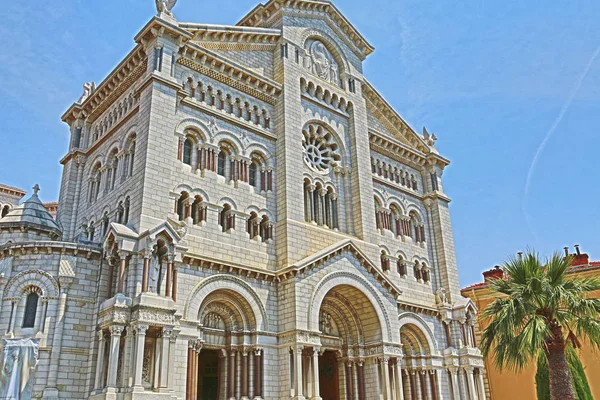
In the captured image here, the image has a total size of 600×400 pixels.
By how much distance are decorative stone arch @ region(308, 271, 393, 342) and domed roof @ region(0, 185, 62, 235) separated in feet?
44.6

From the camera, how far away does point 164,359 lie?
20.0m

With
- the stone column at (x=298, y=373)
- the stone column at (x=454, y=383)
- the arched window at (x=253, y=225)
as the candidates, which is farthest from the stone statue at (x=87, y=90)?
the stone column at (x=454, y=383)

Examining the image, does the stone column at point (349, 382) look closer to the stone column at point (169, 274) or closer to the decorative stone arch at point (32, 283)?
the stone column at point (169, 274)

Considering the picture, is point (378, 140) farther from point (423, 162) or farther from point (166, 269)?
point (166, 269)

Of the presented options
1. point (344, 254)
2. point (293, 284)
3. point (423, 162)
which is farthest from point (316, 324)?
point (423, 162)

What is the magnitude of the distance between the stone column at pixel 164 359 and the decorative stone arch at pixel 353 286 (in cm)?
675

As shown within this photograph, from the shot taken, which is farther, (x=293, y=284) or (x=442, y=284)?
(x=442, y=284)

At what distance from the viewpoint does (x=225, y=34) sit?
29.1 metres

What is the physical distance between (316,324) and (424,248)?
44.1ft

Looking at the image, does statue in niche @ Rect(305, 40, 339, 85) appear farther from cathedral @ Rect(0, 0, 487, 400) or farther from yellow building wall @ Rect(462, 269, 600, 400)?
yellow building wall @ Rect(462, 269, 600, 400)

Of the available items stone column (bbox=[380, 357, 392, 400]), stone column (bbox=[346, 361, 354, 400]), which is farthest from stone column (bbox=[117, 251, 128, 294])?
stone column (bbox=[380, 357, 392, 400])

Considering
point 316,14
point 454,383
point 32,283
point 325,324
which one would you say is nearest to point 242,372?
point 325,324

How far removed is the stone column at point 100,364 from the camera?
19750 millimetres

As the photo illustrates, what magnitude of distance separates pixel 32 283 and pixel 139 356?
18.5ft
